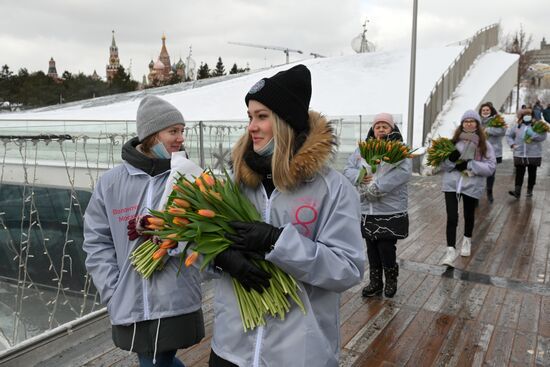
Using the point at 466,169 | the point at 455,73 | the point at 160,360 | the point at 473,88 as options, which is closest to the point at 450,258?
the point at 466,169

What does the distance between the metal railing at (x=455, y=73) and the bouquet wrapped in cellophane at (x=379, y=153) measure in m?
11.5

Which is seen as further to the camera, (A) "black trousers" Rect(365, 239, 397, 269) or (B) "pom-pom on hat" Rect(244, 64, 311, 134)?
(A) "black trousers" Rect(365, 239, 397, 269)

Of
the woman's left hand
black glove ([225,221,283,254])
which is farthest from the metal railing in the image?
black glove ([225,221,283,254])

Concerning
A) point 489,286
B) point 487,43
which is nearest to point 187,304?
point 489,286

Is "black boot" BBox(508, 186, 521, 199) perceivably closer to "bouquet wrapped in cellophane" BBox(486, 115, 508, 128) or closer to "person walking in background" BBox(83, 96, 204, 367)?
"bouquet wrapped in cellophane" BBox(486, 115, 508, 128)

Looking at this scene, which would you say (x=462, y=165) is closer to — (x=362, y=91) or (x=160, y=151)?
(x=160, y=151)

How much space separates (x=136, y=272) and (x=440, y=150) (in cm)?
447

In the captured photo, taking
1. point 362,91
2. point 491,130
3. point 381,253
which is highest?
point 362,91

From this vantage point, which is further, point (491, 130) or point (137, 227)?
point (491, 130)

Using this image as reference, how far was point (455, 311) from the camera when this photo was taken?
434 centimetres

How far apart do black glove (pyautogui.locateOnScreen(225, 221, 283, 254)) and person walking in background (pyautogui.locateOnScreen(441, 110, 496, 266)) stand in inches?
169

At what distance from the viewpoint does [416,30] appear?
14.1 m

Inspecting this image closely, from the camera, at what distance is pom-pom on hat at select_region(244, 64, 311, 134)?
1.86 meters

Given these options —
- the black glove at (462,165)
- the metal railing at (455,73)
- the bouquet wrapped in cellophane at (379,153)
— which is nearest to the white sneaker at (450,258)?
the black glove at (462,165)
